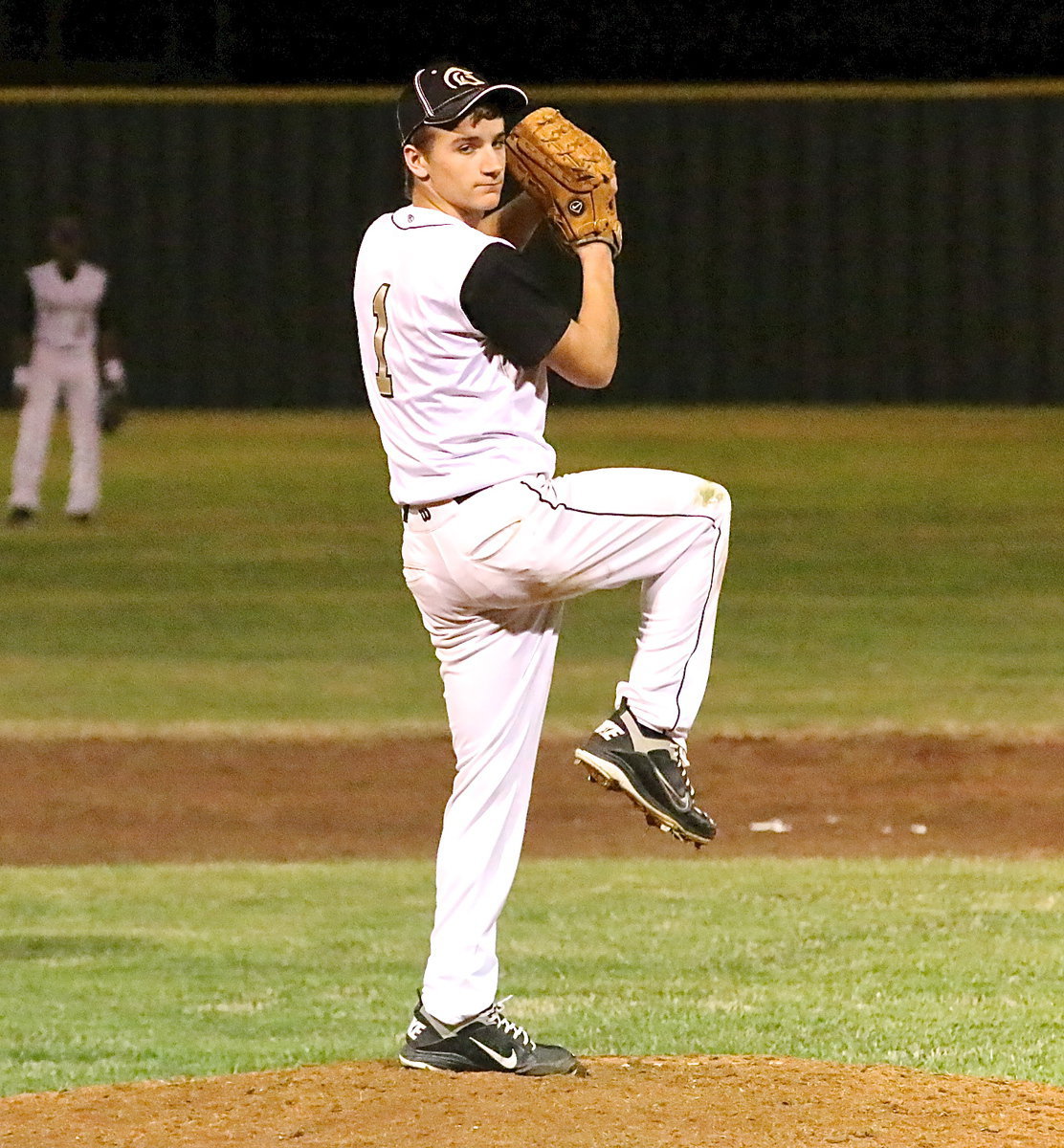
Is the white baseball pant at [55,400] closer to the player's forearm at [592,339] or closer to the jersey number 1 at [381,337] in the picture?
the jersey number 1 at [381,337]

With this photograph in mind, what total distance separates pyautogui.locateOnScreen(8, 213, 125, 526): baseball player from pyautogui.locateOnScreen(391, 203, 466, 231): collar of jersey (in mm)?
13272

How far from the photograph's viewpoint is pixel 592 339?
4.36m

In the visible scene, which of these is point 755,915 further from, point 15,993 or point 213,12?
point 213,12

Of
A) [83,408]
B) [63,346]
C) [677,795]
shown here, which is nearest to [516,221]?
[677,795]

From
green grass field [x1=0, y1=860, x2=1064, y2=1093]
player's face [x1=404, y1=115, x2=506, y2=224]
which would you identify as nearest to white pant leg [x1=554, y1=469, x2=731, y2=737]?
player's face [x1=404, y1=115, x2=506, y2=224]

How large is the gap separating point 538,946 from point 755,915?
30.3 inches

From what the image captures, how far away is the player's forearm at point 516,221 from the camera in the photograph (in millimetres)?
4785

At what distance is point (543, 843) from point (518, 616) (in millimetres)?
4346

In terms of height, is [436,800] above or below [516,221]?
below

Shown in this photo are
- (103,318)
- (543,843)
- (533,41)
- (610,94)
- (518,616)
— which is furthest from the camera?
(533,41)

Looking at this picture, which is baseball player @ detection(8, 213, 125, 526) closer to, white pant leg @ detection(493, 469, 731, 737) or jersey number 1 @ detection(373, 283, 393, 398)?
jersey number 1 @ detection(373, 283, 393, 398)

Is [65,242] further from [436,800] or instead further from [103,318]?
[436,800]

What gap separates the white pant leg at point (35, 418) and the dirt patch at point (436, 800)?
7.11 metres

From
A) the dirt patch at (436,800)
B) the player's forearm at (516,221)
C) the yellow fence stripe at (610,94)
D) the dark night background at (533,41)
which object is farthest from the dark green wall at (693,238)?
the player's forearm at (516,221)
